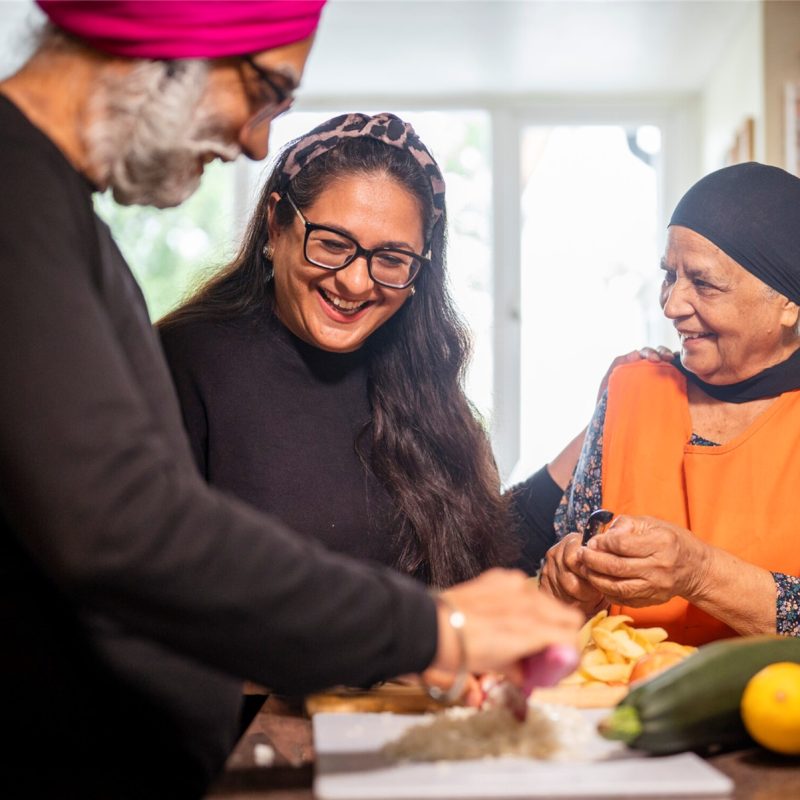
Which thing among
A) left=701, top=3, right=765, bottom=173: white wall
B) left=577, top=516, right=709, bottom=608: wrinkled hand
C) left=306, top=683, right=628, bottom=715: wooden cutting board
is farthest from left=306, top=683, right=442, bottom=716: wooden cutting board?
left=701, top=3, right=765, bottom=173: white wall

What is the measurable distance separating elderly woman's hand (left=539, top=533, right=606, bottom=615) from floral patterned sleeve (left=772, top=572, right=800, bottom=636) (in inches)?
10.5

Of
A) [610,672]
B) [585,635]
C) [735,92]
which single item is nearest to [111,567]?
[610,672]

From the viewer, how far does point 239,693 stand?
3.76 ft

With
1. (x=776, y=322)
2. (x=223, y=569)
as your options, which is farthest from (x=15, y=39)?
(x=776, y=322)

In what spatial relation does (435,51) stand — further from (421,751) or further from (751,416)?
(421,751)

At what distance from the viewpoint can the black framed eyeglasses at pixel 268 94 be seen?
1.06 metres

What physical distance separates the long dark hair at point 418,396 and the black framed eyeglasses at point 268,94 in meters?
0.79

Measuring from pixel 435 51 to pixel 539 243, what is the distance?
1421mm

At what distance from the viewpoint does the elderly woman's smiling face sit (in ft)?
6.29

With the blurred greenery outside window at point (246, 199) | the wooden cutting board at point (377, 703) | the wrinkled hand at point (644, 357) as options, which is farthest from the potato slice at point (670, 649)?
the blurred greenery outside window at point (246, 199)

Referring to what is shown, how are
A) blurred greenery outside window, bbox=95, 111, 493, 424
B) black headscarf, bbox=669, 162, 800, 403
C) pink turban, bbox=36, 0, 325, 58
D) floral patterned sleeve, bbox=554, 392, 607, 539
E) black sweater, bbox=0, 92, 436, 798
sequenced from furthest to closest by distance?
blurred greenery outside window, bbox=95, 111, 493, 424
floral patterned sleeve, bbox=554, 392, 607, 539
black headscarf, bbox=669, 162, 800, 403
pink turban, bbox=36, 0, 325, 58
black sweater, bbox=0, 92, 436, 798

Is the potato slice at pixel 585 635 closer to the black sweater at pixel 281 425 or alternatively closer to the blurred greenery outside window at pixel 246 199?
the black sweater at pixel 281 425

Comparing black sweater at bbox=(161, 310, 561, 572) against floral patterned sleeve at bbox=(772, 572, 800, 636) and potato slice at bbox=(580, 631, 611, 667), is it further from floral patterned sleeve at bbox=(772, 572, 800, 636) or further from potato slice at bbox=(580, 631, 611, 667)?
floral patterned sleeve at bbox=(772, 572, 800, 636)

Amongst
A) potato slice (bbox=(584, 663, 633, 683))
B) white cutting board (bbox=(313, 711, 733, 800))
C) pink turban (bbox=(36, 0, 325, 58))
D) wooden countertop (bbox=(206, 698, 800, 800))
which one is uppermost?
pink turban (bbox=(36, 0, 325, 58))
